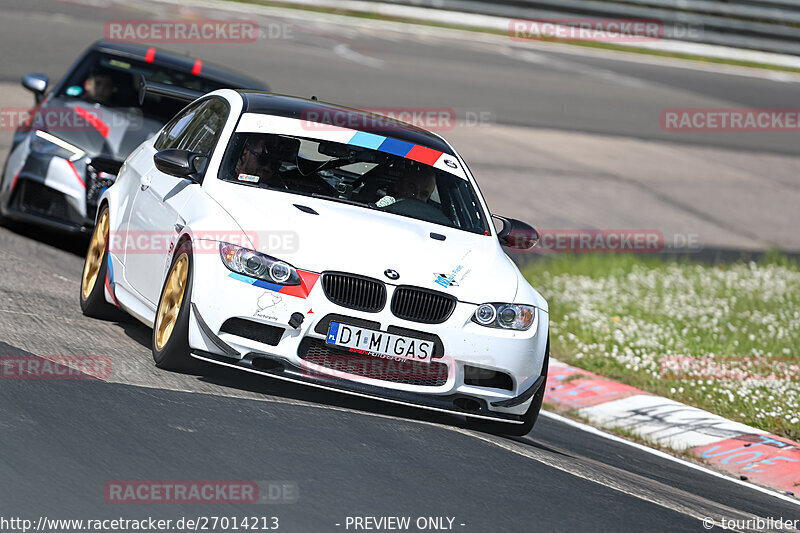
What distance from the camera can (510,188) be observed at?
54.6ft

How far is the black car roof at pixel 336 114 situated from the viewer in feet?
25.7

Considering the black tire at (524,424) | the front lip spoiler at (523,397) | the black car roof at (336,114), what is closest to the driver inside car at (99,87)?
the black car roof at (336,114)

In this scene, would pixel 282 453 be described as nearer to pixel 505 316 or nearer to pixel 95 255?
pixel 505 316

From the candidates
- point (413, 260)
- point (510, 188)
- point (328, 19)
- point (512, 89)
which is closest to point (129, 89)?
point (413, 260)

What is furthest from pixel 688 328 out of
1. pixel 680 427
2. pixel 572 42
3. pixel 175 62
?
pixel 572 42

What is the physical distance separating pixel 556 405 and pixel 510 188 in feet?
25.7

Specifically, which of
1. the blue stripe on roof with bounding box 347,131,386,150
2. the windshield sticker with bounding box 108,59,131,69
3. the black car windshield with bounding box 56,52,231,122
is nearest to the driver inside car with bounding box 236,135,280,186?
the blue stripe on roof with bounding box 347,131,386,150

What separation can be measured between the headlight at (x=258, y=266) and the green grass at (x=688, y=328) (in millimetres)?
4175

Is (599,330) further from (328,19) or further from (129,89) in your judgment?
(328,19)

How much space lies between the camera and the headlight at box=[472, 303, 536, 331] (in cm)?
659

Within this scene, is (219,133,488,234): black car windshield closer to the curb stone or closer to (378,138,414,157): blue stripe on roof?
(378,138,414,157): blue stripe on roof

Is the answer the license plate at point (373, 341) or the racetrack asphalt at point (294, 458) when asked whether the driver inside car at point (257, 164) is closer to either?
the racetrack asphalt at point (294, 458)

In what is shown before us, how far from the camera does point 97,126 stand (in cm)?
1042

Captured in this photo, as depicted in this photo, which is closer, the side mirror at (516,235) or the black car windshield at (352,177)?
the black car windshield at (352,177)
